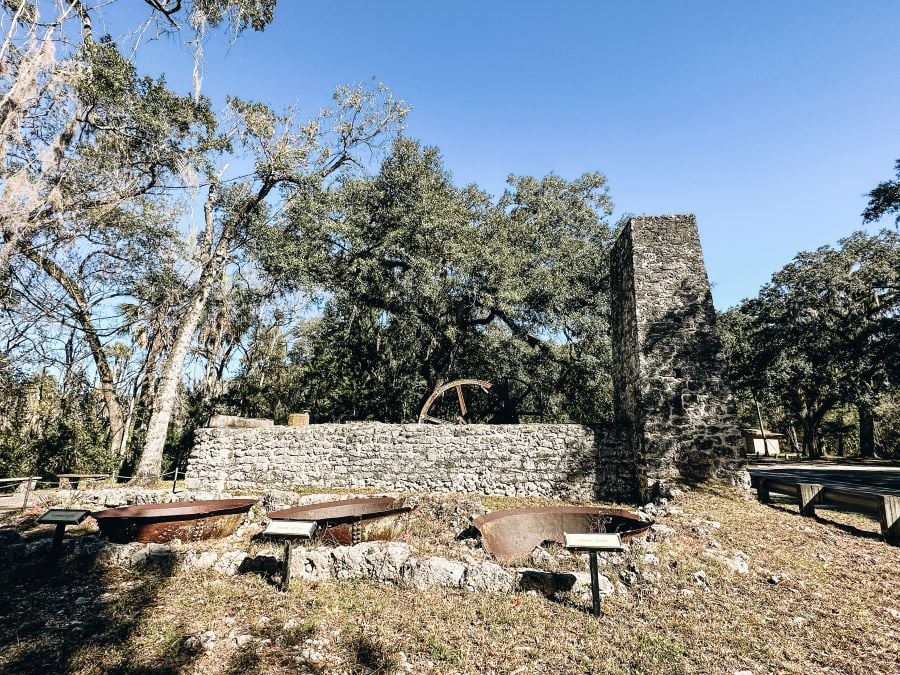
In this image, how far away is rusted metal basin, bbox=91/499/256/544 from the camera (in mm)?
5605

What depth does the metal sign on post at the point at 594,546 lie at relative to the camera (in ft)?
11.8

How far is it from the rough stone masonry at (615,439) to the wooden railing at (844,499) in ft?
2.60

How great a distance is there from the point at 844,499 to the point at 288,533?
26.8 ft

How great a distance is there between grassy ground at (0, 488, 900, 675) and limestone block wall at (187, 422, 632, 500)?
16.3ft

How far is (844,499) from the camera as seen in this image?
637 cm

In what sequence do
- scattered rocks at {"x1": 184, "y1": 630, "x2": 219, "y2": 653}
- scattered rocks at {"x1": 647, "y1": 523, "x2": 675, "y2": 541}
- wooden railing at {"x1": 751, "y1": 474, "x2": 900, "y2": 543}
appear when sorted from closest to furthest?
scattered rocks at {"x1": 184, "y1": 630, "x2": 219, "y2": 653}
scattered rocks at {"x1": 647, "y1": 523, "x2": 675, "y2": 541}
wooden railing at {"x1": 751, "y1": 474, "x2": 900, "y2": 543}

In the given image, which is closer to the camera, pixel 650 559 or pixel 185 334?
pixel 650 559

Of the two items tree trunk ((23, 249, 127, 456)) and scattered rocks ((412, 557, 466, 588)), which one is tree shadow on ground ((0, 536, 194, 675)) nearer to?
scattered rocks ((412, 557, 466, 588))

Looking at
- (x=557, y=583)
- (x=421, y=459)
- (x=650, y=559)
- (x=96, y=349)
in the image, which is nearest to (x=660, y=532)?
(x=650, y=559)

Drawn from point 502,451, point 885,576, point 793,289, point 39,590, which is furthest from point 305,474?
point 793,289

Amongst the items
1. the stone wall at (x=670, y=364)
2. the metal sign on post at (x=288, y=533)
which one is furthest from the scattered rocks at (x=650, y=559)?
the stone wall at (x=670, y=364)

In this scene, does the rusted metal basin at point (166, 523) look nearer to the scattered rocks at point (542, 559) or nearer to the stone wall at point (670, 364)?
the scattered rocks at point (542, 559)

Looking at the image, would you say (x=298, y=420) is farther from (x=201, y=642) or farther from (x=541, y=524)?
(x=201, y=642)

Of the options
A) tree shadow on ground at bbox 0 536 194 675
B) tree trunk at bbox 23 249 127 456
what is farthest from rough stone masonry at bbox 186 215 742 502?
tree trunk at bbox 23 249 127 456
